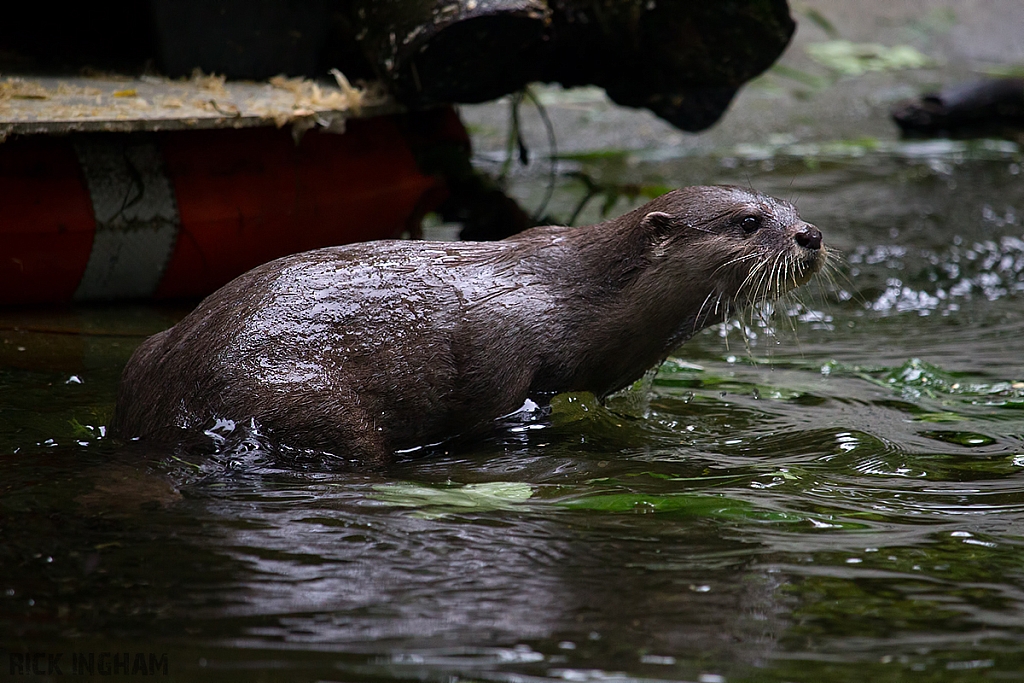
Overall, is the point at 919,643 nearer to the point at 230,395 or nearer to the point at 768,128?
the point at 230,395

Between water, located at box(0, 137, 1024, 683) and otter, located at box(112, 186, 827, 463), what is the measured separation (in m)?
0.13

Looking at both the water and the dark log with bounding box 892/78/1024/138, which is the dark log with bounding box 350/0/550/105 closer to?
the water

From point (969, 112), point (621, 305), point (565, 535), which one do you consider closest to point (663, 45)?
point (621, 305)

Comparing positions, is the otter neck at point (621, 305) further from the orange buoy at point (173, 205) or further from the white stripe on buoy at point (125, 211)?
the white stripe on buoy at point (125, 211)

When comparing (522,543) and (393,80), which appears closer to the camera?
(522,543)

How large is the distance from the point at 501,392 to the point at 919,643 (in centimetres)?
142

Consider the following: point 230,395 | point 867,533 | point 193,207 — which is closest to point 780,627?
point 867,533

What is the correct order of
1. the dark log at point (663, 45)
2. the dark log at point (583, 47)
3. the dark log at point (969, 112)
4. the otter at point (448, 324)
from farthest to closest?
the dark log at point (969, 112) → the dark log at point (663, 45) → the dark log at point (583, 47) → the otter at point (448, 324)

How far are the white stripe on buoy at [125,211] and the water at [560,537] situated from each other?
8.9 inches

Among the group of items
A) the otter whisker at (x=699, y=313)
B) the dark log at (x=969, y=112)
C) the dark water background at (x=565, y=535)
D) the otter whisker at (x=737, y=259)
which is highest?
the dark log at (x=969, y=112)

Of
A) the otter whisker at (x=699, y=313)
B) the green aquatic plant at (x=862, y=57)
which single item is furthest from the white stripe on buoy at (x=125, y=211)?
the green aquatic plant at (x=862, y=57)

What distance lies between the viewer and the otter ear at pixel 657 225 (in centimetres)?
340

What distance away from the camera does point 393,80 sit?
481cm

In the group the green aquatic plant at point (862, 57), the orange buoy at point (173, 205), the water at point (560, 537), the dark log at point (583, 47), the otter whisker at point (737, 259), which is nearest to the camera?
the water at point (560, 537)
